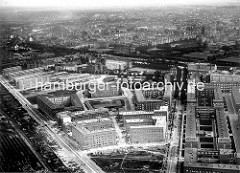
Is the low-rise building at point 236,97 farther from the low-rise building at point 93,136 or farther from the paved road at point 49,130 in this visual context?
the paved road at point 49,130

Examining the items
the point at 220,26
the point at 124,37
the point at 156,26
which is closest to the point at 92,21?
the point at 124,37

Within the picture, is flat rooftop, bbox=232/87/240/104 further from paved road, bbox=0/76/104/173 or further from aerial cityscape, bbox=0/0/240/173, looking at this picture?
paved road, bbox=0/76/104/173

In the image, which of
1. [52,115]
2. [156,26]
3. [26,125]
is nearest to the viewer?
[26,125]

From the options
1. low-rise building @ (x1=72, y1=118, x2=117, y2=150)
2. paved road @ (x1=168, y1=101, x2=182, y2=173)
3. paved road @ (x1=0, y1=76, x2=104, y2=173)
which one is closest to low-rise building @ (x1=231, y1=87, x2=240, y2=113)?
paved road @ (x1=168, y1=101, x2=182, y2=173)

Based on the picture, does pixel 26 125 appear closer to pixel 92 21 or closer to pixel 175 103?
pixel 175 103

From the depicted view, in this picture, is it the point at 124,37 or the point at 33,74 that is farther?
the point at 124,37

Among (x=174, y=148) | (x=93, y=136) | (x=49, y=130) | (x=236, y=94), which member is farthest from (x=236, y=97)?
(x=49, y=130)
